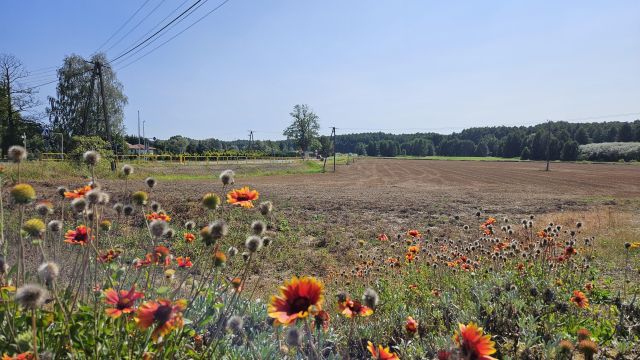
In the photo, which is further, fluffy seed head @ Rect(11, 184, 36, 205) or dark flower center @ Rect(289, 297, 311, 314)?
fluffy seed head @ Rect(11, 184, 36, 205)

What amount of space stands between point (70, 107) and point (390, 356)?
46823 millimetres

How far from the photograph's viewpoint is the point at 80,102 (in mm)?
39906

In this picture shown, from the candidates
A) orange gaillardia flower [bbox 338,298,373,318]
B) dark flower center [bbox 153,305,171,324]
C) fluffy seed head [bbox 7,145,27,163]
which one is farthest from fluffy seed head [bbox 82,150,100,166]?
orange gaillardia flower [bbox 338,298,373,318]

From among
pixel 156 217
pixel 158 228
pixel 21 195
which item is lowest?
pixel 156 217

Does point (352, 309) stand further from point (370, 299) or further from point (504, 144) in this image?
point (504, 144)

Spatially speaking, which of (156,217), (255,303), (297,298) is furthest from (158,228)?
(255,303)

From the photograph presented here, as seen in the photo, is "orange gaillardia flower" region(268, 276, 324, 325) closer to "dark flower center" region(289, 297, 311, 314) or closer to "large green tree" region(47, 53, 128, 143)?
"dark flower center" region(289, 297, 311, 314)

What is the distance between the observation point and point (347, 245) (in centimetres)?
891

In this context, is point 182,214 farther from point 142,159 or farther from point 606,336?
point 142,159

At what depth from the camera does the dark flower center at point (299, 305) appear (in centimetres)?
147

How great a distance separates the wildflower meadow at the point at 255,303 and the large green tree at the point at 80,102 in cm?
3816

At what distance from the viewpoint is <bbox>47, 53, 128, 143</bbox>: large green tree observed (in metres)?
39.1

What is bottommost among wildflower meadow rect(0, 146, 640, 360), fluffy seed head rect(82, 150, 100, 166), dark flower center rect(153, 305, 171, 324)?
wildflower meadow rect(0, 146, 640, 360)

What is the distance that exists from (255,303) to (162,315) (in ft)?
8.07
